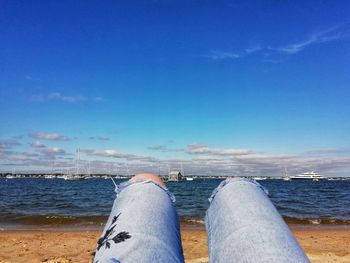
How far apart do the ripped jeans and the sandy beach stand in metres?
5.92

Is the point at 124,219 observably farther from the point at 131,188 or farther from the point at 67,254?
the point at 67,254

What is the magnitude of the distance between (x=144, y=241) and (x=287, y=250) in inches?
23.9

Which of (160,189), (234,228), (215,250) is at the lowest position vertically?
(215,250)

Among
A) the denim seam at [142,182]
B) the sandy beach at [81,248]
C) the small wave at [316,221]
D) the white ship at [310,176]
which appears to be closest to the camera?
the denim seam at [142,182]

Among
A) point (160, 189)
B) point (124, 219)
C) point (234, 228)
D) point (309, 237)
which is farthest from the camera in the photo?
point (309, 237)

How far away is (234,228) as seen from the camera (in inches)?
64.2

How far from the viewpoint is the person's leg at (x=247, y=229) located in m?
1.41

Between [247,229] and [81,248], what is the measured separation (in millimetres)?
8949

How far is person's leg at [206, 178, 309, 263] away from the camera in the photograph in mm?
1407

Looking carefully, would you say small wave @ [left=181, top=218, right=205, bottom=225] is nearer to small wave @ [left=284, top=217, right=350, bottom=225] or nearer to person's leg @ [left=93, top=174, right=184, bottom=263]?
small wave @ [left=284, top=217, right=350, bottom=225]

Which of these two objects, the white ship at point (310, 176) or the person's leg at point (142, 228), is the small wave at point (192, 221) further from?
the white ship at point (310, 176)

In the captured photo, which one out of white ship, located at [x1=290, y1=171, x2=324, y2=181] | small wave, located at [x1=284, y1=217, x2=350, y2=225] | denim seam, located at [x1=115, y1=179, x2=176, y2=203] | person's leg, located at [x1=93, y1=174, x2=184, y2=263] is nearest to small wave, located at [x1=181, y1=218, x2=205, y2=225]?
small wave, located at [x1=284, y1=217, x2=350, y2=225]

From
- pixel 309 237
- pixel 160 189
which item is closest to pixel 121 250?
pixel 160 189

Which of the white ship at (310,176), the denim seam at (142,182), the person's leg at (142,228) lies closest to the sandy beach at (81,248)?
the denim seam at (142,182)
